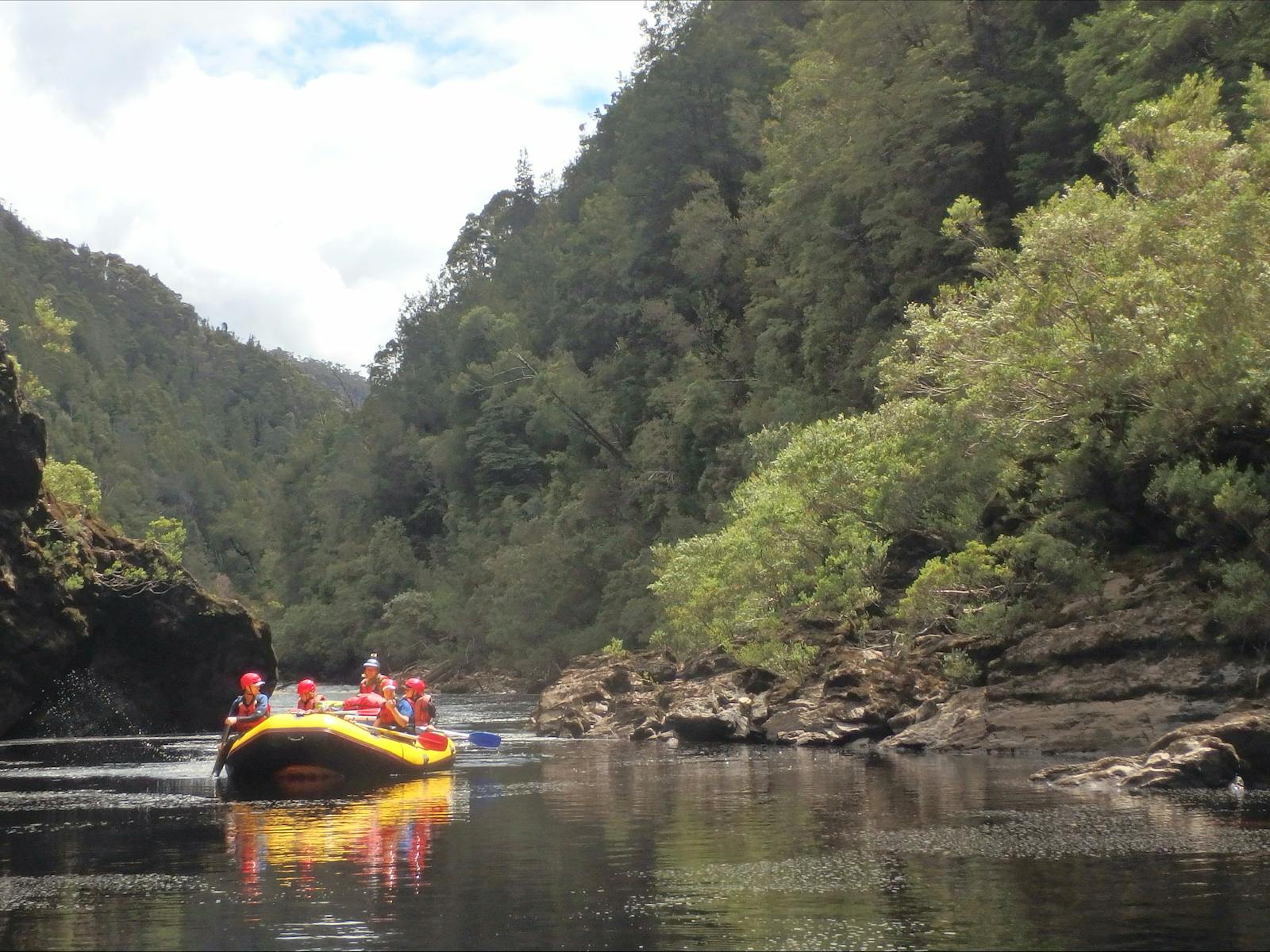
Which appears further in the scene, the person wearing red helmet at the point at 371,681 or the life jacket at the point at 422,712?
the person wearing red helmet at the point at 371,681

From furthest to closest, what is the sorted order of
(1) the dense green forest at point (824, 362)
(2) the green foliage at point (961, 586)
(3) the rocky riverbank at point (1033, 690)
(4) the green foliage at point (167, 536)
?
(4) the green foliage at point (167, 536), (2) the green foliage at point (961, 586), (1) the dense green forest at point (824, 362), (3) the rocky riverbank at point (1033, 690)

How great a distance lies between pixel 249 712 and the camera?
70.9 feet

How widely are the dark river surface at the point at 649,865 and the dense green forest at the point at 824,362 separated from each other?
538 centimetres

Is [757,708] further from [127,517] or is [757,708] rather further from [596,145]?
[127,517]

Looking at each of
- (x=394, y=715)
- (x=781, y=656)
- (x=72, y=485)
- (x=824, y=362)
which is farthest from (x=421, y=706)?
(x=824, y=362)

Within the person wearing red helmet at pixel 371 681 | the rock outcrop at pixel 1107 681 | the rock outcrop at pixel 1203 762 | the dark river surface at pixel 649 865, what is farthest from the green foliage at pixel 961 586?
the person wearing red helmet at pixel 371 681

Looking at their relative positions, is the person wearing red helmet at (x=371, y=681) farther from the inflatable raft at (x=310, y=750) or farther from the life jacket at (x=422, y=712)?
the inflatable raft at (x=310, y=750)

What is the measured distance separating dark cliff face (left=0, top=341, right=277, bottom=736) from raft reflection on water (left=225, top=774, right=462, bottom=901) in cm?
1342

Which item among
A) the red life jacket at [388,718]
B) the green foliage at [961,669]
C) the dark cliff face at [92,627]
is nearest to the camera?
the red life jacket at [388,718]

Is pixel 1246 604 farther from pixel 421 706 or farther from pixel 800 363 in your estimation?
pixel 800 363

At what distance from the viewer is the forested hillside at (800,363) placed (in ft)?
75.0

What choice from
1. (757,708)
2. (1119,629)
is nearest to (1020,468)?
(1119,629)

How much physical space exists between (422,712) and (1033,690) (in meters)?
9.69

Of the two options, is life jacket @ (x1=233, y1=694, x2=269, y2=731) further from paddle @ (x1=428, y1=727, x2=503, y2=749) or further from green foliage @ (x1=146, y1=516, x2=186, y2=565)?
green foliage @ (x1=146, y1=516, x2=186, y2=565)
